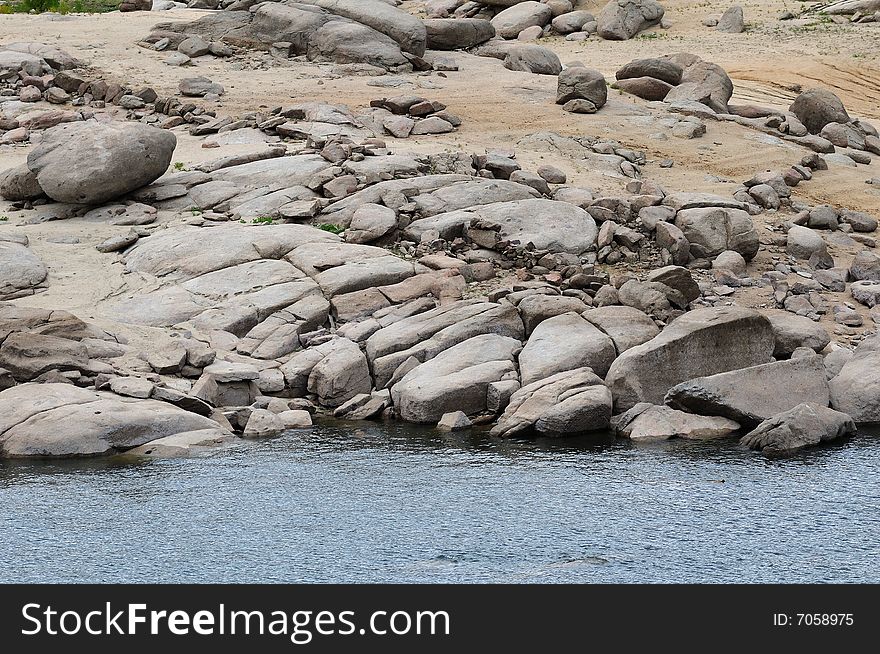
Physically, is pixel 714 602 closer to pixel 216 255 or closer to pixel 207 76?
pixel 216 255

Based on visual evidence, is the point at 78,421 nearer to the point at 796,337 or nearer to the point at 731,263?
the point at 796,337

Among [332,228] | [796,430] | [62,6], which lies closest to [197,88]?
[332,228]

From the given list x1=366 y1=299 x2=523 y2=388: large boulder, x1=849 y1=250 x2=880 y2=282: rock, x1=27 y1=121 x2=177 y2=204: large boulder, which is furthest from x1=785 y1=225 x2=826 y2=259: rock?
x1=27 y1=121 x2=177 y2=204: large boulder

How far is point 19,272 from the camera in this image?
Answer: 18.3 meters

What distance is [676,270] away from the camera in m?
17.2

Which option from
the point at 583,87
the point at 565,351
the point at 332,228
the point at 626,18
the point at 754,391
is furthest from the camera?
the point at 626,18

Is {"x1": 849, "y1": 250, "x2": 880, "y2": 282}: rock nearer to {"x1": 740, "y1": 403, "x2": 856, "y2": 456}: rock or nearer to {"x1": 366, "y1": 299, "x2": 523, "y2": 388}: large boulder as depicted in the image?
{"x1": 740, "y1": 403, "x2": 856, "y2": 456}: rock

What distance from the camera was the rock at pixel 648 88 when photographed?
28031mm

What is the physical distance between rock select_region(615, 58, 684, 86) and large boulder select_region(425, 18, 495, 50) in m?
6.02

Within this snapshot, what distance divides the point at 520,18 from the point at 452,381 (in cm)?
2809

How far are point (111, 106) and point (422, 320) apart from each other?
12951 mm

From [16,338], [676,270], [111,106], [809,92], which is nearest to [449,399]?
[676,270]

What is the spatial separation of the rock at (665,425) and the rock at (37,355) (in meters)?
6.89

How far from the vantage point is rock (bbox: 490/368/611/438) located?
14289mm
